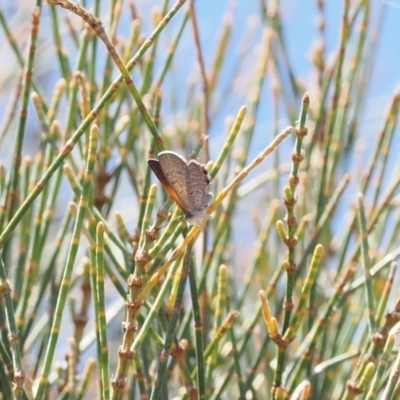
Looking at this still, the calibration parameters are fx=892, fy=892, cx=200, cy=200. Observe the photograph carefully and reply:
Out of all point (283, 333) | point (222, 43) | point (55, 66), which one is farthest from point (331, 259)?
point (55, 66)

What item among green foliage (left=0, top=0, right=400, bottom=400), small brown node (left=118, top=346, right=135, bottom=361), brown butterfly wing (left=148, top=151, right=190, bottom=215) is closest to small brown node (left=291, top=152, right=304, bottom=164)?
green foliage (left=0, top=0, right=400, bottom=400)

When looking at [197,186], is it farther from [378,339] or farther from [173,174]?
[378,339]

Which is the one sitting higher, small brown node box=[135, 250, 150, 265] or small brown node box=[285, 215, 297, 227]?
small brown node box=[285, 215, 297, 227]

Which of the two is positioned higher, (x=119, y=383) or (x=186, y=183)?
(x=186, y=183)

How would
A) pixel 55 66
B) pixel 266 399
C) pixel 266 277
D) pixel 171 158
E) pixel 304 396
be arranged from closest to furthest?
pixel 171 158
pixel 304 396
pixel 266 399
pixel 266 277
pixel 55 66

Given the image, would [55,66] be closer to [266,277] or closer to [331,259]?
[331,259]

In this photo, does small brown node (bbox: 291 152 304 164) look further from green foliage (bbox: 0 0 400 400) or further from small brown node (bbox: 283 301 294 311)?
small brown node (bbox: 283 301 294 311)

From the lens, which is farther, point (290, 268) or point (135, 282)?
point (290, 268)

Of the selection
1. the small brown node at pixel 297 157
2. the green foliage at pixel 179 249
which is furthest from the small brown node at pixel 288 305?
the small brown node at pixel 297 157

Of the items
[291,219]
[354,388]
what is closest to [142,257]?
[291,219]

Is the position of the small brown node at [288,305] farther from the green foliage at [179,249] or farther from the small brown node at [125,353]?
the small brown node at [125,353]

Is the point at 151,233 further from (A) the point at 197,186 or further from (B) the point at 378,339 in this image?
(B) the point at 378,339
